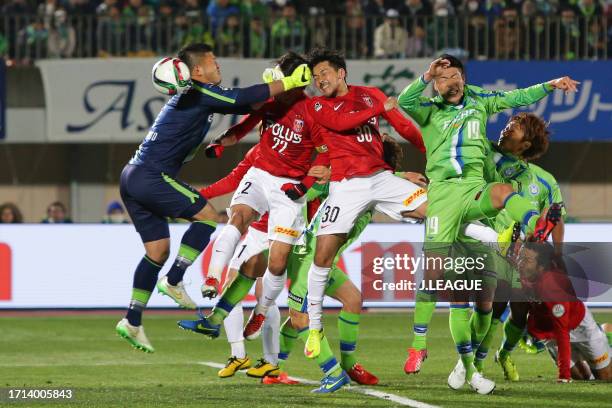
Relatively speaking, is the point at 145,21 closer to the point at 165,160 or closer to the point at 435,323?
the point at 435,323

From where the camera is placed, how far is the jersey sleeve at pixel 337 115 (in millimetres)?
9992

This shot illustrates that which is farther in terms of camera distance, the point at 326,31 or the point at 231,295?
the point at 326,31

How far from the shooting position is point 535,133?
35.3 ft

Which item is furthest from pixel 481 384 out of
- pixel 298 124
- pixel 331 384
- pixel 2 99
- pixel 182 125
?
pixel 2 99

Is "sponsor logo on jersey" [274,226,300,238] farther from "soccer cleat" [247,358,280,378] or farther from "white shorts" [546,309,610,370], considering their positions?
"white shorts" [546,309,610,370]

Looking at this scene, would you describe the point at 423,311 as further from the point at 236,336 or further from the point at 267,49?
the point at 267,49

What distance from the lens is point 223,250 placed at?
10.3 metres

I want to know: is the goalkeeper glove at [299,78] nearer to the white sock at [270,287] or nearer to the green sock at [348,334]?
the white sock at [270,287]

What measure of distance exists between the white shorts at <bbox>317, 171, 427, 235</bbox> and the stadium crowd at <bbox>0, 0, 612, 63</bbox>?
11.8 metres

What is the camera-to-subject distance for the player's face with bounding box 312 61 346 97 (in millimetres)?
10352

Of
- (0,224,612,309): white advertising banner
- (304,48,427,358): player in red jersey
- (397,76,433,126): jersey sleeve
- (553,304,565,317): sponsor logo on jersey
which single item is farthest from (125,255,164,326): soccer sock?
(0,224,612,309): white advertising banner

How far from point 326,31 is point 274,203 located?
1181cm

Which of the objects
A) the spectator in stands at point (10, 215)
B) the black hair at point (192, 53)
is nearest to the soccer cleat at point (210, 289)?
the black hair at point (192, 53)

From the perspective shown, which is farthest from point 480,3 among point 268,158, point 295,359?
point 268,158
